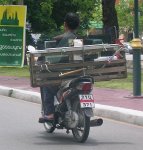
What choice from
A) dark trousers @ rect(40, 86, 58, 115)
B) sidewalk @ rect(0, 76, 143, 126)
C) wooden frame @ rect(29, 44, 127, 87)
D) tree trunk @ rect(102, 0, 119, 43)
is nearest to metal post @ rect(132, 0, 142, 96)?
sidewalk @ rect(0, 76, 143, 126)

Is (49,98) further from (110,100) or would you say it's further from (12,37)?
(12,37)

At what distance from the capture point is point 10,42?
28.7 metres

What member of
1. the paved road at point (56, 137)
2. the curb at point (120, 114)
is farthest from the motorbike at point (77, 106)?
the curb at point (120, 114)

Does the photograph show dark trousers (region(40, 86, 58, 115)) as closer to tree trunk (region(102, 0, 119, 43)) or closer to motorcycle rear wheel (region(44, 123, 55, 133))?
motorcycle rear wheel (region(44, 123, 55, 133))

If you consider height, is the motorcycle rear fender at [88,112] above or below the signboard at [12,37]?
below

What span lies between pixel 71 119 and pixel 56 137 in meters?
0.80

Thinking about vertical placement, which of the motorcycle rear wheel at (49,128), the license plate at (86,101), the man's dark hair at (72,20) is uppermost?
the man's dark hair at (72,20)

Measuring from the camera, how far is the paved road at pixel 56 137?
950cm

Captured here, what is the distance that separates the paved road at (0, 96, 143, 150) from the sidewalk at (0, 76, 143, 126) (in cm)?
26

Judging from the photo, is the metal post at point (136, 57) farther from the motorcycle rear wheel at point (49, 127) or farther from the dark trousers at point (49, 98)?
the dark trousers at point (49, 98)

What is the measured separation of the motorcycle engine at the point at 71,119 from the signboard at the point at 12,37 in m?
18.7

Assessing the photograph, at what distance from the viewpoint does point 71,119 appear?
9.81m

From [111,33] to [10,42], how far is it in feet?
15.6

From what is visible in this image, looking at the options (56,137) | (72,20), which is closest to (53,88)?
(56,137)
